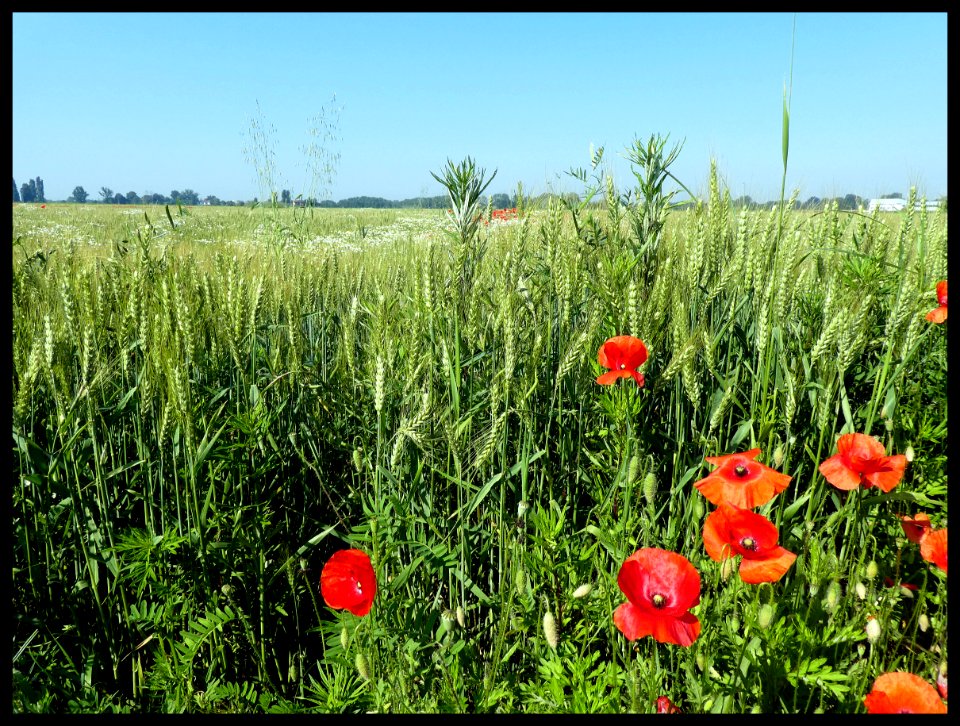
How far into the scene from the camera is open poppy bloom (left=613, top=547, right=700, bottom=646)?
3.00 ft

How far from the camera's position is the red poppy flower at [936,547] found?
41.2 inches

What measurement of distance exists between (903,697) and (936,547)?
319 mm

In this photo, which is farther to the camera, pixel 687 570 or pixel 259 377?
pixel 259 377

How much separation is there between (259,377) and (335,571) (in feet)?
2.89

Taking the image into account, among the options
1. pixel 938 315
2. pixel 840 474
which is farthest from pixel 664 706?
pixel 938 315

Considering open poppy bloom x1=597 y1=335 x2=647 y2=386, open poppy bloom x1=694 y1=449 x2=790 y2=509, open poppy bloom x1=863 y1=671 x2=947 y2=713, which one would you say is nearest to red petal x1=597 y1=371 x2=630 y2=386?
open poppy bloom x1=597 y1=335 x2=647 y2=386

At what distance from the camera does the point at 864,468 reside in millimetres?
1084

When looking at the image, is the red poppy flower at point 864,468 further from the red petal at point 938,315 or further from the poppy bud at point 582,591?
the red petal at point 938,315

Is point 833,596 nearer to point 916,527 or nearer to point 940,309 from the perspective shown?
point 916,527

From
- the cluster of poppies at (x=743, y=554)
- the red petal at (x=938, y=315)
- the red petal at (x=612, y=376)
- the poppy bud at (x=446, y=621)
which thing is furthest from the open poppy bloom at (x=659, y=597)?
the red petal at (x=938, y=315)

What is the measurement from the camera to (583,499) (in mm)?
1745

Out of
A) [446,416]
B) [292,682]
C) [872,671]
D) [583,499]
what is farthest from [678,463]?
[292,682]

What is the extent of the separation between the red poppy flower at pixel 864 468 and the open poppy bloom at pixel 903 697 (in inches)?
12.0
